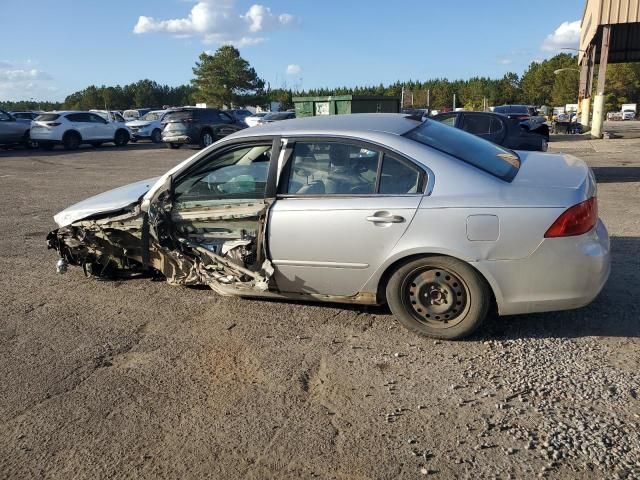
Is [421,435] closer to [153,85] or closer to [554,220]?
[554,220]

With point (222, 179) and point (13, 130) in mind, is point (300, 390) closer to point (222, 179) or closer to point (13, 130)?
point (222, 179)

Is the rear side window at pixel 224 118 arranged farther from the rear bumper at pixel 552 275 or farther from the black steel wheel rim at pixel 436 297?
the rear bumper at pixel 552 275

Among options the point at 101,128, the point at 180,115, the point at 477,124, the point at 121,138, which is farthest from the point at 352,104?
the point at 121,138

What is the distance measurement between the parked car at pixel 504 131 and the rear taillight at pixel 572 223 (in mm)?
7138

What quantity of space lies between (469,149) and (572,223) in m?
1.08

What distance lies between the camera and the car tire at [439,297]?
12.8 feet

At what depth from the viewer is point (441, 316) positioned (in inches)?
159

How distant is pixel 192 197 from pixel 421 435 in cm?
283

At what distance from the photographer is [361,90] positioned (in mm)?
100500

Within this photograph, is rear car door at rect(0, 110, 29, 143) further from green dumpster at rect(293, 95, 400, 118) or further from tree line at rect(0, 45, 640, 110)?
tree line at rect(0, 45, 640, 110)

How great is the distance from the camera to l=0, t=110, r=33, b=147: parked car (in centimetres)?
2386

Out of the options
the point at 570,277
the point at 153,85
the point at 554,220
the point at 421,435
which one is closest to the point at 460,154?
the point at 554,220

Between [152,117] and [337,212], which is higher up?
[152,117]

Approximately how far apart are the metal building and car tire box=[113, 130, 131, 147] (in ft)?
71.6
